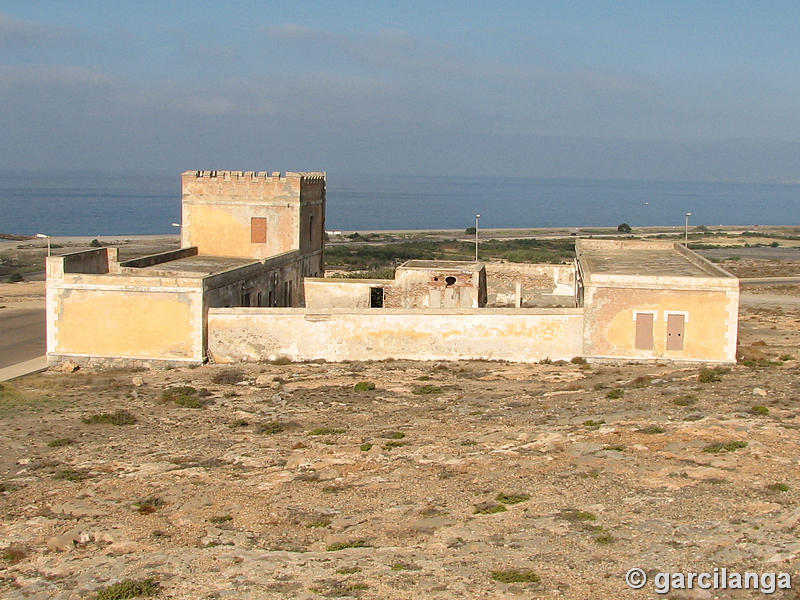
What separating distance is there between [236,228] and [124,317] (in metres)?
9.78

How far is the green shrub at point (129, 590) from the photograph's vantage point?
13.2 metres

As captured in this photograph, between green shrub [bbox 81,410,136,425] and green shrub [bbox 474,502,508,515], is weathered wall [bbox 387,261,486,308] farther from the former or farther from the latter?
green shrub [bbox 474,502,508,515]

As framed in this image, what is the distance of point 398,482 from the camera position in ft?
59.0

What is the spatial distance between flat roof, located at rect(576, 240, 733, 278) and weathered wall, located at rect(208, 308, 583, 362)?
3.92 meters

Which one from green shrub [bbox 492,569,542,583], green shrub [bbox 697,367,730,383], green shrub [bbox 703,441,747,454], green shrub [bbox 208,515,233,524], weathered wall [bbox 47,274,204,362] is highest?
weathered wall [bbox 47,274,204,362]

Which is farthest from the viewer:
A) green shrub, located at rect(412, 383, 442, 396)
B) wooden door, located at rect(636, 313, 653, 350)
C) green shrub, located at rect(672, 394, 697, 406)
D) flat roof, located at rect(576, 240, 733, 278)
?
flat roof, located at rect(576, 240, 733, 278)

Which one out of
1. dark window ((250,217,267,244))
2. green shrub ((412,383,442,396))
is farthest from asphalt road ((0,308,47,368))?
green shrub ((412,383,442,396))

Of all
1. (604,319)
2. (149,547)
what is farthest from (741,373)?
(149,547)

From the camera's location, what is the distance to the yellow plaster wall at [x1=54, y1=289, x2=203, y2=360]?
29703 millimetres

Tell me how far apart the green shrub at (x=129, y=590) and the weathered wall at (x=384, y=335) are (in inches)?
662

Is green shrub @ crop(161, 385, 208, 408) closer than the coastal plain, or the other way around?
the coastal plain

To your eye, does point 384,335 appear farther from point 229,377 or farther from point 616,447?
point 616,447

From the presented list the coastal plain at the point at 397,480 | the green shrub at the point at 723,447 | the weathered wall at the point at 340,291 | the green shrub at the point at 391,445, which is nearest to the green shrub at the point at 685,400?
the coastal plain at the point at 397,480

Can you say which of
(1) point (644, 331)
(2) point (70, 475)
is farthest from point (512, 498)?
(1) point (644, 331)
